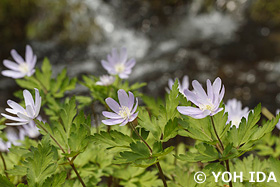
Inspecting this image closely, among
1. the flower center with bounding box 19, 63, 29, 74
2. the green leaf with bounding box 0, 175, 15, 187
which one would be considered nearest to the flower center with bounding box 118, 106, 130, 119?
the green leaf with bounding box 0, 175, 15, 187

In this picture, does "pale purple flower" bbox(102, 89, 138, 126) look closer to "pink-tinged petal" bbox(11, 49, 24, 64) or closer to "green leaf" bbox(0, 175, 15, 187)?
"green leaf" bbox(0, 175, 15, 187)

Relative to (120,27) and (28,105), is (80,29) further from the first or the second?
(28,105)

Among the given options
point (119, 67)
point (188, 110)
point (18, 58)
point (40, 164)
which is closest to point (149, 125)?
point (188, 110)

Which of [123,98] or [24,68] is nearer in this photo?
[123,98]

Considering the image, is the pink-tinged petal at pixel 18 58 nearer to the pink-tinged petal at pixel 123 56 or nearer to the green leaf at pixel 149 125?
the pink-tinged petal at pixel 123 56

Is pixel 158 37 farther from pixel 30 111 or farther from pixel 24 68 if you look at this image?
pixel 30 111

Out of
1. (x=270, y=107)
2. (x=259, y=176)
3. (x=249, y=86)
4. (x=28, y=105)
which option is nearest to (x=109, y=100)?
(x=28, y=105)

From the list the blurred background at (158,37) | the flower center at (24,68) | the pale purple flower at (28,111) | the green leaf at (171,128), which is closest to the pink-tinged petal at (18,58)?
the flower center at (24,68)

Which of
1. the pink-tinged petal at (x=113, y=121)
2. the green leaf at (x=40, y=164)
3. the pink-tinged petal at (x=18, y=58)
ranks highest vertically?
the pink-tinged petal at (x=18, y=58)
